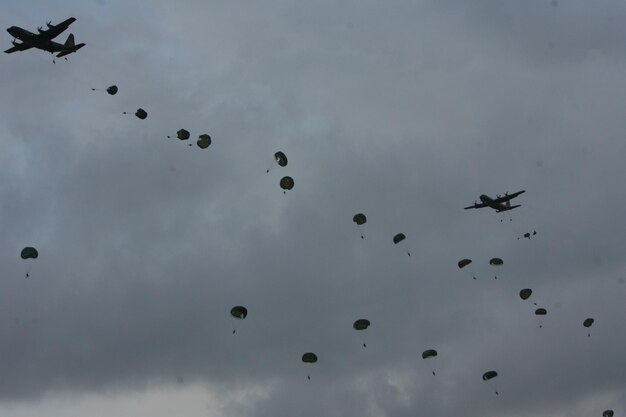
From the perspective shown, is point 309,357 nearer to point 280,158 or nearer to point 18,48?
point 280,158

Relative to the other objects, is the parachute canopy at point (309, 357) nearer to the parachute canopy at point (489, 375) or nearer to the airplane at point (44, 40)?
the parachute canopy at point (489, 375)

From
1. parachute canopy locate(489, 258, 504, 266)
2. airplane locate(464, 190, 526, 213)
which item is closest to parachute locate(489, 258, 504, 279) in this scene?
parachute canopy locate(489, 258, 504, 266)

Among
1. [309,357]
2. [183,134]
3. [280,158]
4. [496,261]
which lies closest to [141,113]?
[183,134]

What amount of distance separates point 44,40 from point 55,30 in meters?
2.71

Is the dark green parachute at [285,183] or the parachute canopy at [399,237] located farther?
the parachute canopy at [399,237]

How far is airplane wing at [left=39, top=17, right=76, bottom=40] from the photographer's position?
87312 mm

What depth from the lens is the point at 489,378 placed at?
87500 millimetres

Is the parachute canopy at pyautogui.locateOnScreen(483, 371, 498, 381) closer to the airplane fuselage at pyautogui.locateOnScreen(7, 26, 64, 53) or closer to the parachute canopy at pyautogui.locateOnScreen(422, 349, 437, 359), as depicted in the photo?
the parachute canopy at pyautogui.locateOnScreen(422, 349, 437, 359)

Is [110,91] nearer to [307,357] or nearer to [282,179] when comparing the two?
[282,179]

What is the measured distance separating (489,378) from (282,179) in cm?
3167

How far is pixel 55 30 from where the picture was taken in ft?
293

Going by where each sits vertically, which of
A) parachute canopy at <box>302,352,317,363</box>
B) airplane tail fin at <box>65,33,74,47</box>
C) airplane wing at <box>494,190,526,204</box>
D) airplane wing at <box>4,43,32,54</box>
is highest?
airplane tail fin at <box>65,33,74,47</box>

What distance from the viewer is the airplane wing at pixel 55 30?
87.3 m

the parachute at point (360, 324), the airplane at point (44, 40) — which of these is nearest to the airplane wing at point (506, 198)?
the parachute at point (360, 324)
